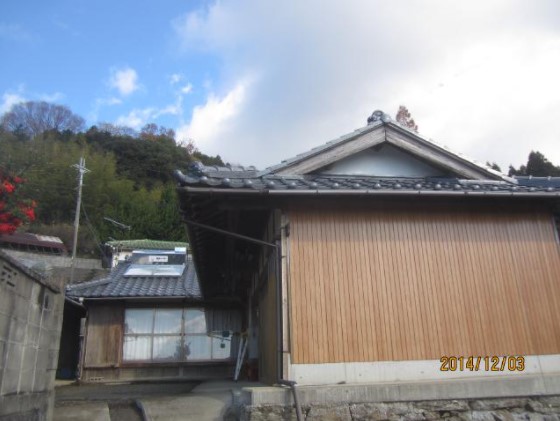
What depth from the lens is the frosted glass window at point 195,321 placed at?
16.7 m

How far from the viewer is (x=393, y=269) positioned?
23.8 ft

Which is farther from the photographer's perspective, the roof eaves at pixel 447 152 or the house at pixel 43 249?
the house at pixel 43 249

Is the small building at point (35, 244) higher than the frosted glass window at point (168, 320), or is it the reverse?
the small building at point (35, 244)

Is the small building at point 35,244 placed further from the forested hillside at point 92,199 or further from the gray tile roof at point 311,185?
the gray tile roof at point 311,185

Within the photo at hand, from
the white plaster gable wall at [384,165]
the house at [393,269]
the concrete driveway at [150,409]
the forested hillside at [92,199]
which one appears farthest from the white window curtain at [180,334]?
the forested hillside at [92,199]

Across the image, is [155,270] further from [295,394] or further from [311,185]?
[295,394]

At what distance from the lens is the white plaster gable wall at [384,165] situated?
8703 mm

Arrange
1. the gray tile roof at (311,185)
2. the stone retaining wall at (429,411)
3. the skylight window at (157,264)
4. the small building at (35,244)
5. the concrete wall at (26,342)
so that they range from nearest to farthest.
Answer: the concrete wall at (26,342), the stone retaining wall at (429,411), the gray tile roof at (311,185), the skylight window at (157,264), the small building at (35,244)

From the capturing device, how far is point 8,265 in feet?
16.3

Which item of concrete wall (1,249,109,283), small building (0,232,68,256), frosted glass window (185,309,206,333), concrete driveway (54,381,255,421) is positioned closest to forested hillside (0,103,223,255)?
small building (0,232,68,256)

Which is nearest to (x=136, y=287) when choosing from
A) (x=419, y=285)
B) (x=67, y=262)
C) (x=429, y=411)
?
(x=419, y=285)

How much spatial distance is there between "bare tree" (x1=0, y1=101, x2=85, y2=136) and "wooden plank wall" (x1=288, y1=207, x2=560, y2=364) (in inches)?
1992
